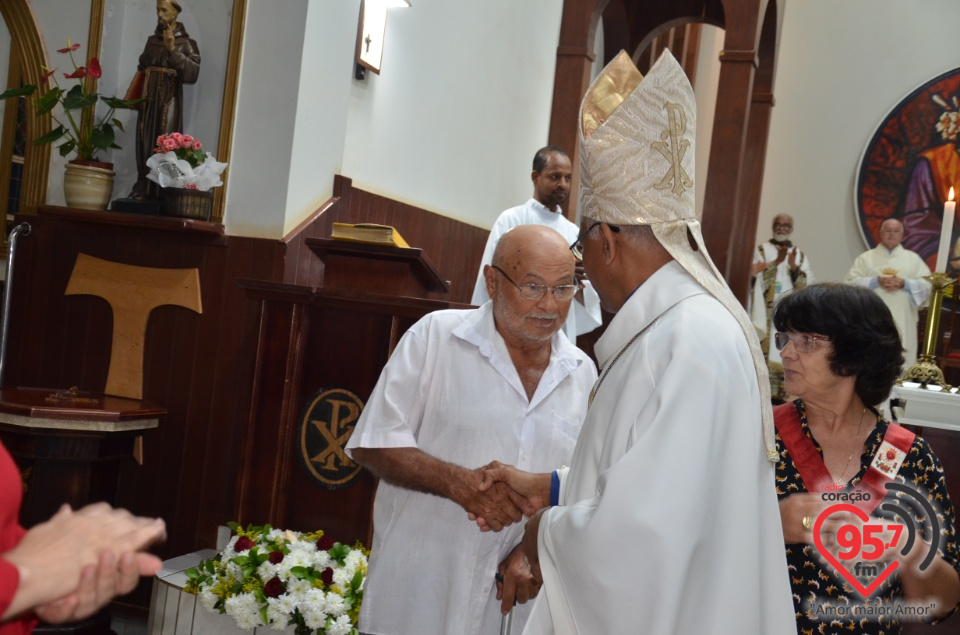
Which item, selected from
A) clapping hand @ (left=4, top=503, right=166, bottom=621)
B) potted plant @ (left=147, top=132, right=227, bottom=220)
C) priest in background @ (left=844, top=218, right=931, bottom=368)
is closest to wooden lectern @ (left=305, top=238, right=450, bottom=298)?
potted plant @ (left=147, top=132, right=227, bottom=220)

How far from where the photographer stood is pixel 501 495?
249 centimetres

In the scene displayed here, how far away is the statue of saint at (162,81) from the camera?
4.77 m

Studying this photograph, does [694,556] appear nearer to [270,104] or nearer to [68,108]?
[270,104]

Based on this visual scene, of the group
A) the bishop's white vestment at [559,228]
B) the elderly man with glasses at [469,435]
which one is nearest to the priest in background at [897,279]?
the bishop's white vestment at [559,228]

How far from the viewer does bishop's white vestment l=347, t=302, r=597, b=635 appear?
260cm

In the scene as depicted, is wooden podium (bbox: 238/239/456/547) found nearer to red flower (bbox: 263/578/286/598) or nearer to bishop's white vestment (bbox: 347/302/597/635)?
red flower (bbox: 263/578/286/598)

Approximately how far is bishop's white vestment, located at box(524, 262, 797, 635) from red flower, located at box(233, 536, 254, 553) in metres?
1.98

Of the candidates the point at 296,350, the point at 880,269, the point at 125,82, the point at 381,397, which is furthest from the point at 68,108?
the point at 880,269

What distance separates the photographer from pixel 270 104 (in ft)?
15.7

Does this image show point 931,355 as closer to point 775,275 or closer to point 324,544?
point 324,544

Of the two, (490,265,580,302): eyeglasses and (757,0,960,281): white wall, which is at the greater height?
(757,0,960,281): white wall

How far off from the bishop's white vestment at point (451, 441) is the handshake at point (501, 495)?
0.12 metres

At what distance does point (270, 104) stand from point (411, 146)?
67.2 inches

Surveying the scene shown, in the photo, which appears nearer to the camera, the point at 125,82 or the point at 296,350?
the point at 296,350
